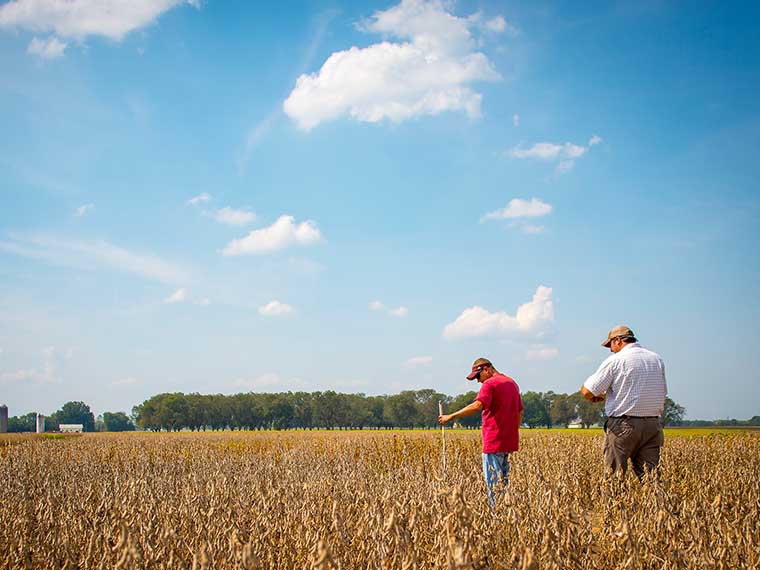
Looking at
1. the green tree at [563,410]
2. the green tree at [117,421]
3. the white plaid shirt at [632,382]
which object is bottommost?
the green tree at [117,421]

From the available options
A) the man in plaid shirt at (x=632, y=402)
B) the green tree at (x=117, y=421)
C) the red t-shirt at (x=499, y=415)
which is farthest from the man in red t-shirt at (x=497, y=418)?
the green tree at (x=117, y=421)

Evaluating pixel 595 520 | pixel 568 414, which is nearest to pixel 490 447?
pixel 595 520

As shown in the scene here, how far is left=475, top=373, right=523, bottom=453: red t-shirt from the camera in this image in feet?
23.1

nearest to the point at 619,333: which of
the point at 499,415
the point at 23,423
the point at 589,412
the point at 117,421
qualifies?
Result: the point at 499,415

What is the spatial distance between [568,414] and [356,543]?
351 feet

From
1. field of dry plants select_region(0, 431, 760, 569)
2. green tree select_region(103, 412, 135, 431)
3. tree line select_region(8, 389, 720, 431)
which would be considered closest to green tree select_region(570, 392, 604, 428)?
tree line select_region(8, 389, 720, 431)

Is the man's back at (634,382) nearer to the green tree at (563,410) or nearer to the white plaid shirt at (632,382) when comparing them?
the white plaid shirt at (632,382)

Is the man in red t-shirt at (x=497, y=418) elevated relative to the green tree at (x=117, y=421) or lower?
elevated

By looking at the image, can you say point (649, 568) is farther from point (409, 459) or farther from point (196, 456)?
point (196, 456)

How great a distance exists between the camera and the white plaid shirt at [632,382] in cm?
593

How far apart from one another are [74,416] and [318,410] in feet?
256

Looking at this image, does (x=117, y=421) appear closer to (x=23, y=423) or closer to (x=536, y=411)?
(x=23, y=423)

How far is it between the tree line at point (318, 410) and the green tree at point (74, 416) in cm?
4632

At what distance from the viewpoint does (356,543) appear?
140 inches
